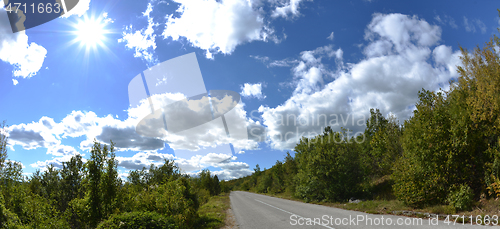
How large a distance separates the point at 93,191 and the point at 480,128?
646 inches

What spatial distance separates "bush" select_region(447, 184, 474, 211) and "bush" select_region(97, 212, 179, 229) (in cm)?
1191

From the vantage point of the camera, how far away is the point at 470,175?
11.0 meters

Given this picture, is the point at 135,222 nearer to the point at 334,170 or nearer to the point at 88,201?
the point at 88,201

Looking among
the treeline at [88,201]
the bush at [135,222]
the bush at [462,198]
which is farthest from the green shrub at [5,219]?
the bush at [462,198]

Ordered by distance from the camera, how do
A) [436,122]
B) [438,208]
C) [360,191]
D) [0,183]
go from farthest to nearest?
1. [360,191]
2. [436,122]
3. [438,208]
4. [0,183]

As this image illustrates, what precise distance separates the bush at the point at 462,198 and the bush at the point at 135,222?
1191 cm

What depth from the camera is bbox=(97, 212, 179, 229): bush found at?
598cm

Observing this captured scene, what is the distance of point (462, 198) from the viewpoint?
10.0 m

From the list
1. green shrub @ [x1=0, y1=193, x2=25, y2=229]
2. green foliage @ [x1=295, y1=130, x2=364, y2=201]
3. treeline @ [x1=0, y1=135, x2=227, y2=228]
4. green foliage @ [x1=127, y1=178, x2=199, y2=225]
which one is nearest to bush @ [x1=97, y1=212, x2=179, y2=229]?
A: treeline @ [x1=0, y1=135, x2=227, y2=228]

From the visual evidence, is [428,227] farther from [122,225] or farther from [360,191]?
[360,191]

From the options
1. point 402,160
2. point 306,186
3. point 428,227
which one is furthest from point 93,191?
point 306,186

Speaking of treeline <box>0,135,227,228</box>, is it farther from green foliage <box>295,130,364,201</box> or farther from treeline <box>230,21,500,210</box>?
green foliage <box>295,130,364,201</box>

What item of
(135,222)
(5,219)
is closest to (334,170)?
(135,222)

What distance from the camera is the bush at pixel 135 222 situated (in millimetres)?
5984
